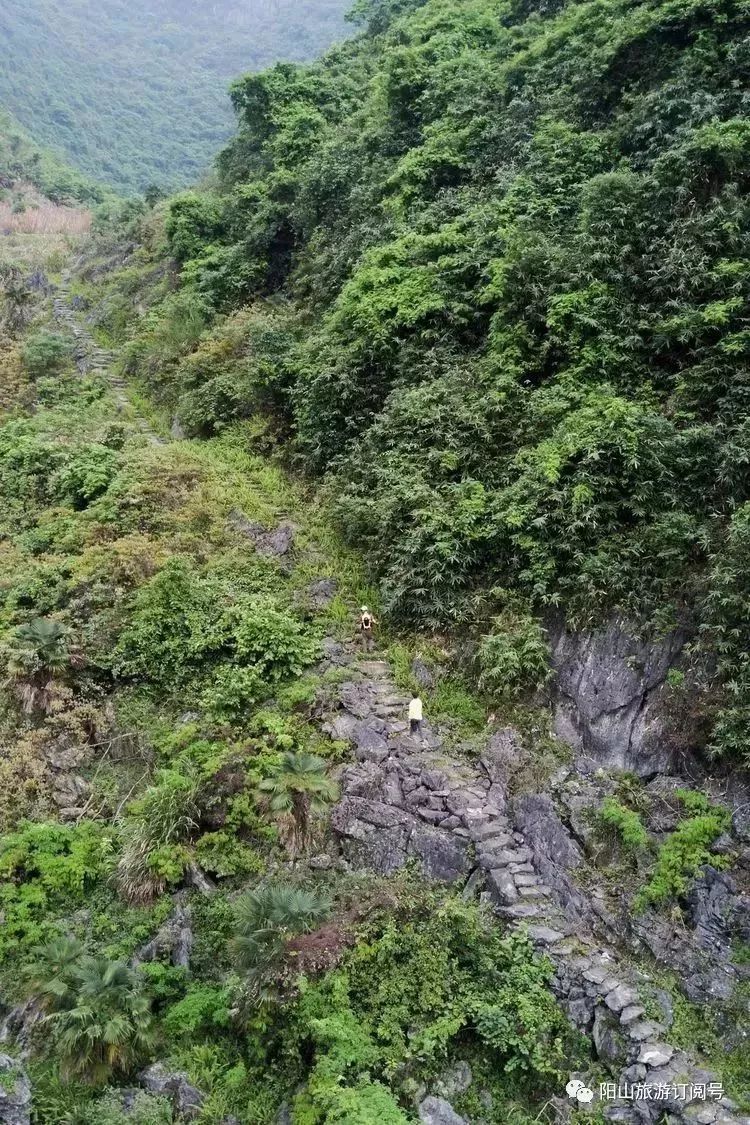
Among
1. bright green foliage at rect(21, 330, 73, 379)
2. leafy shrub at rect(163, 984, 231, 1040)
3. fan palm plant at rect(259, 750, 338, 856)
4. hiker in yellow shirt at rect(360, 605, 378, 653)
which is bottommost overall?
leafy shrub at rect(163, 984, 231, 1040)

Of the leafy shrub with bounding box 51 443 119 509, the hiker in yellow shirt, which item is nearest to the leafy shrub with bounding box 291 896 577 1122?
the hiker in yellow shirt

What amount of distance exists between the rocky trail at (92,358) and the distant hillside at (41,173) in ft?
72.8

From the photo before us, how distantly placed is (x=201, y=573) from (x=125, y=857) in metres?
4.63

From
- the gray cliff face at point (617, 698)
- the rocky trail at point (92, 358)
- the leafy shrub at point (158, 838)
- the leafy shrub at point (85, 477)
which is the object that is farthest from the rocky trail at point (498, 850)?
the rocky trail at point (92, 358)

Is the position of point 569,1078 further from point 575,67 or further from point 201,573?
point 575,67

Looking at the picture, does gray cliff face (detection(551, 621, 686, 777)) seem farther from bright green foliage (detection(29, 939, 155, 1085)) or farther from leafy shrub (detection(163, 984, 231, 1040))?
bright green foliage (detection(29, 939, 155, 1085))

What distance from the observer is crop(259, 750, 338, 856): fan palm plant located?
8.13 meters

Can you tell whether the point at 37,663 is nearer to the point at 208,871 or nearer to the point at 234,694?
the point at 234,694

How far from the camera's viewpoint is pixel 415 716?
29.3 feet

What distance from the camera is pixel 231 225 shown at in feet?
70.3

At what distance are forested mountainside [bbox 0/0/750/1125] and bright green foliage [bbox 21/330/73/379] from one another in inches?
180

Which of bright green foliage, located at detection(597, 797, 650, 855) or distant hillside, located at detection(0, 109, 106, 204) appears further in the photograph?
distant hillside, located at detection(0, 109, 106, 204)

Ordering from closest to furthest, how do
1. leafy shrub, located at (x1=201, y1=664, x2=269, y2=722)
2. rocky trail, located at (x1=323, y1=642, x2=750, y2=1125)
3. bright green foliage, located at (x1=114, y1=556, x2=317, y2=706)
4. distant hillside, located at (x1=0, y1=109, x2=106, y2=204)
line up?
1. rocky trail, located at (x1=323, y1=642, x2=750, y2=1125)
2. leafy shrub, located at (x1=201, y1=664, x2=269, y2=722)
3. bright green foliage, located at (x1=114, y1=556, x2=317, y2=706)
4. distant hillside, located at (x1=0, y1=109, x2=106, y2=204)

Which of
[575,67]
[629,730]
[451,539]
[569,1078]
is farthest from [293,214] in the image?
[569,1078]
